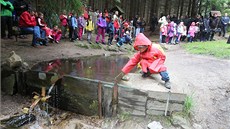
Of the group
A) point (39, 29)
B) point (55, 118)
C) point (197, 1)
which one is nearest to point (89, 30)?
point (39, 29)

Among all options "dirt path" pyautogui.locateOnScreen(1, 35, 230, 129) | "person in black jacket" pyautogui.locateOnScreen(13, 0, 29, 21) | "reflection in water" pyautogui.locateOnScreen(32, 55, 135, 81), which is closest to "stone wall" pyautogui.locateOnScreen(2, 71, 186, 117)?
"reflection in water" pyautogui.locateOnScreen(32, 55, 135, 81)

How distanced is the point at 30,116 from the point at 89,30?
864 centimetres

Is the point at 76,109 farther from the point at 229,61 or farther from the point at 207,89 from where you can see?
the point at 229,61

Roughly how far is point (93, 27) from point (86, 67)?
6133mm

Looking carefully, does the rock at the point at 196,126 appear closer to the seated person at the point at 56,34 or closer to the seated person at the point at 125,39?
the seated person at the point at 56,34

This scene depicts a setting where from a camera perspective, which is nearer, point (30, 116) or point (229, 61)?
point (30, 116)

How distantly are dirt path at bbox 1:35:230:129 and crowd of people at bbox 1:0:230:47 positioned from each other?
0.77 m

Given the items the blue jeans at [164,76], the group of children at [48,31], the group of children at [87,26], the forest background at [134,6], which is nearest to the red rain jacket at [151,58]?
the blue jeans at [164,76]

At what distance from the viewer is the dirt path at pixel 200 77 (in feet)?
19.5

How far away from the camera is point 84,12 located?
1545cm

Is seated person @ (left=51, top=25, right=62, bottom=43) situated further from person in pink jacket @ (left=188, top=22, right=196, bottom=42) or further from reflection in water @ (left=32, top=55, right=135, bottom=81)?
person in pink jacket @ (left=188, top=22, right=196, bottom=42)

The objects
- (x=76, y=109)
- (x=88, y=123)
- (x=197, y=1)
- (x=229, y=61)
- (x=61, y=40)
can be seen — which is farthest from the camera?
(x=197, y=1)

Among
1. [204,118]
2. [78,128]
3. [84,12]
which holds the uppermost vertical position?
[84,12]

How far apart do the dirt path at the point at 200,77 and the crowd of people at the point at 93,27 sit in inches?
30.2
